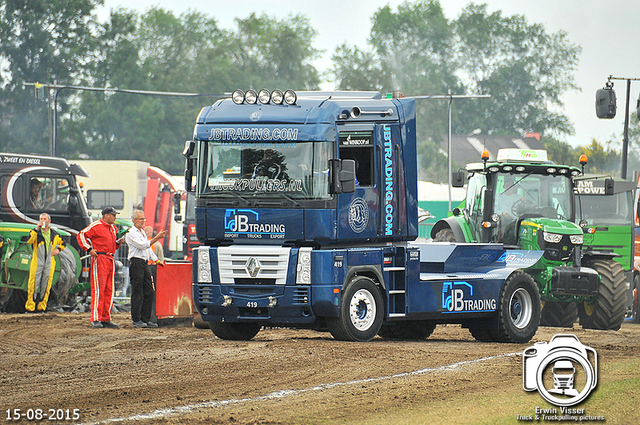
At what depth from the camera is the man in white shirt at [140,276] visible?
17.0 meters

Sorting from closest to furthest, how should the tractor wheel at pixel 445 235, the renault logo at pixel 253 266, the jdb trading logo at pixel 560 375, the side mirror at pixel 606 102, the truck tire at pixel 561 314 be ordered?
the jdb trading logo at pixel 560 375, the renault logo at pixel 253 266, the tractor wheel at pixel 445 235, the truck tire at pixel 561 314, the side mirror at pixel 606 102

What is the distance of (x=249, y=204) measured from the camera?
527 inches

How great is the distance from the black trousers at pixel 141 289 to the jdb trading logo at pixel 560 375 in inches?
312

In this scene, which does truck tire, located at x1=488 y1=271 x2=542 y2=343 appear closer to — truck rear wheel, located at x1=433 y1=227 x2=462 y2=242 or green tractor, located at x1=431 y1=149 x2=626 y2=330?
green tractor, located at x1=431 y1=149 x2=626 y2=330

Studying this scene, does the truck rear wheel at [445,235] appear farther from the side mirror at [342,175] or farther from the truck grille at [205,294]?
the truck grille at [205,294]

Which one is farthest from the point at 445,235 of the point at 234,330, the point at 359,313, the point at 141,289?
the point at 234,330

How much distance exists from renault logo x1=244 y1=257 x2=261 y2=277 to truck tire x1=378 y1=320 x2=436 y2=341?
128 inches

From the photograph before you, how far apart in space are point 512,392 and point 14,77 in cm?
6442

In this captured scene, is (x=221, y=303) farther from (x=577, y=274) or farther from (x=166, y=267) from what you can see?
(x=577, y=274)

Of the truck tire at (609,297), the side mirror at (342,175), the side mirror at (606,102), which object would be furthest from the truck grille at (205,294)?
the side mirror at (606,102)

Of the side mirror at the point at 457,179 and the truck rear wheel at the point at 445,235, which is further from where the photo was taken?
the truck rear wheel at the point at 445,235

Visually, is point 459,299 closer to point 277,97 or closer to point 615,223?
point 277,97

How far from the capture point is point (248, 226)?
44.1ft

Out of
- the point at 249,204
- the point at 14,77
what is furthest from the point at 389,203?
the point at 14,77
